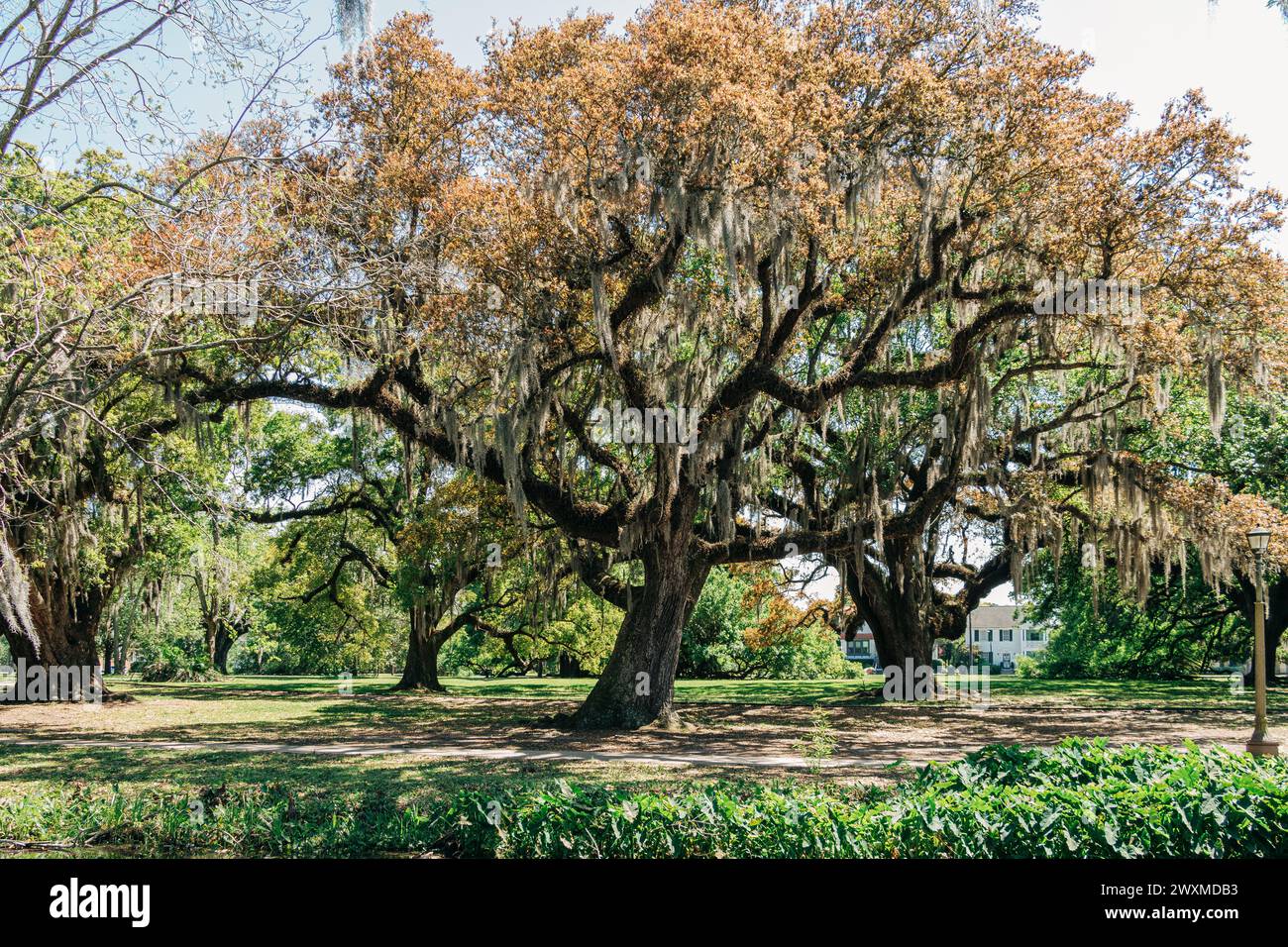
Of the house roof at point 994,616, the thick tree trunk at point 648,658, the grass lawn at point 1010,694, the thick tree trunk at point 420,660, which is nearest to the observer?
the thick tree trunk at point 648,658

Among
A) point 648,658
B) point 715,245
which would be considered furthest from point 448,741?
point 715,245

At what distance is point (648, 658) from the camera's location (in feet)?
53.9

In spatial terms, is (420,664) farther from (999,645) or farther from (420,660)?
(999,645)

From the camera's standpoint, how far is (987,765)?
7406 mm

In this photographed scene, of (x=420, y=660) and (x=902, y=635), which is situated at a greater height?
(x=902, y=635)

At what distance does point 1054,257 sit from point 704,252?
16.5ft

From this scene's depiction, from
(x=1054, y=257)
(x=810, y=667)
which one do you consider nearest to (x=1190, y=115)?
(x=1054, y=257)

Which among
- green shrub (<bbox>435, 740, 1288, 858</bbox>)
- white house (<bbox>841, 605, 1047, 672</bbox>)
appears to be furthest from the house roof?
green shrub (<bbox>435, 740, 1288, 858</bbox>)

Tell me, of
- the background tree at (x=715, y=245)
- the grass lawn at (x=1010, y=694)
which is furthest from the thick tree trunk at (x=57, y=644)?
the background tree at (x=715, y=245)

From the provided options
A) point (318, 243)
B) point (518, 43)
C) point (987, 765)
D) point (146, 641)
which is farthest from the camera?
point (146, 641)

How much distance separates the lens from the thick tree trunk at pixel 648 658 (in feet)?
52.9

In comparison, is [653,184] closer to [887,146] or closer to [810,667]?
[887,146]

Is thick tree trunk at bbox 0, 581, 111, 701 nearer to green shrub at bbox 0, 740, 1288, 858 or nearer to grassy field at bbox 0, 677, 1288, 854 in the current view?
grassy field at bbox 0, 677, 1288, 854

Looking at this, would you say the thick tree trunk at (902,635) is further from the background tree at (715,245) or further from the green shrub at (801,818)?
the green shrub at (801,818)
